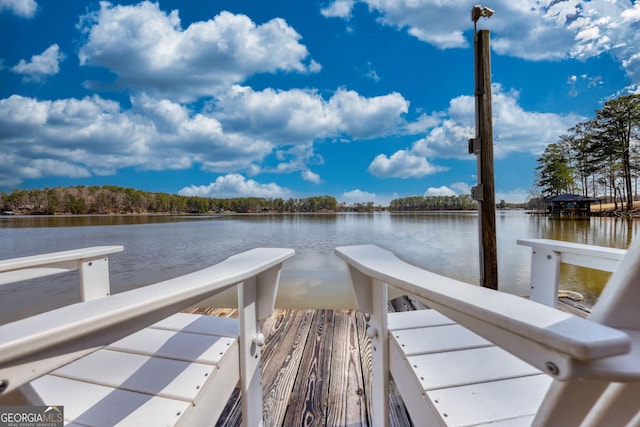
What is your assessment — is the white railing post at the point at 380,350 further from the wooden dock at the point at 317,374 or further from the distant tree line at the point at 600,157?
the distant tree line at the point at 600,157

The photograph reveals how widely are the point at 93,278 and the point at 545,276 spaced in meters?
1.80

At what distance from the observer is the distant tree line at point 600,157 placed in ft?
48.2

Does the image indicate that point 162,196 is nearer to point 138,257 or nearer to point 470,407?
point 138,257

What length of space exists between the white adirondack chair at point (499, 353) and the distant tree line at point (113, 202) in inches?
1042

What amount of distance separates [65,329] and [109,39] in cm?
1610

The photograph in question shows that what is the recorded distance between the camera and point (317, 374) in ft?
4.89

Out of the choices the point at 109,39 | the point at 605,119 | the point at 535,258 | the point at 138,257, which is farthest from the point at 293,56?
the point at 605,119

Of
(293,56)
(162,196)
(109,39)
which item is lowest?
(162,196)

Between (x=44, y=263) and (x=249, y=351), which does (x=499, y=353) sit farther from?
(x=44, y=263)

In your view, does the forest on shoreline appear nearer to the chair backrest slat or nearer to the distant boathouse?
the distant boathouse

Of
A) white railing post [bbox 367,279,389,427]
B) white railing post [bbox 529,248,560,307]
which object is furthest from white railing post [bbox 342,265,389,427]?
white railing post [bbox 529,248,560,307]

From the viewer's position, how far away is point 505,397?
2.17 feet

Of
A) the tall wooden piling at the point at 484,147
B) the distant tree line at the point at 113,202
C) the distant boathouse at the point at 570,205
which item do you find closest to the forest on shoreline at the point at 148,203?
the distant tree line at the point at 113,202
